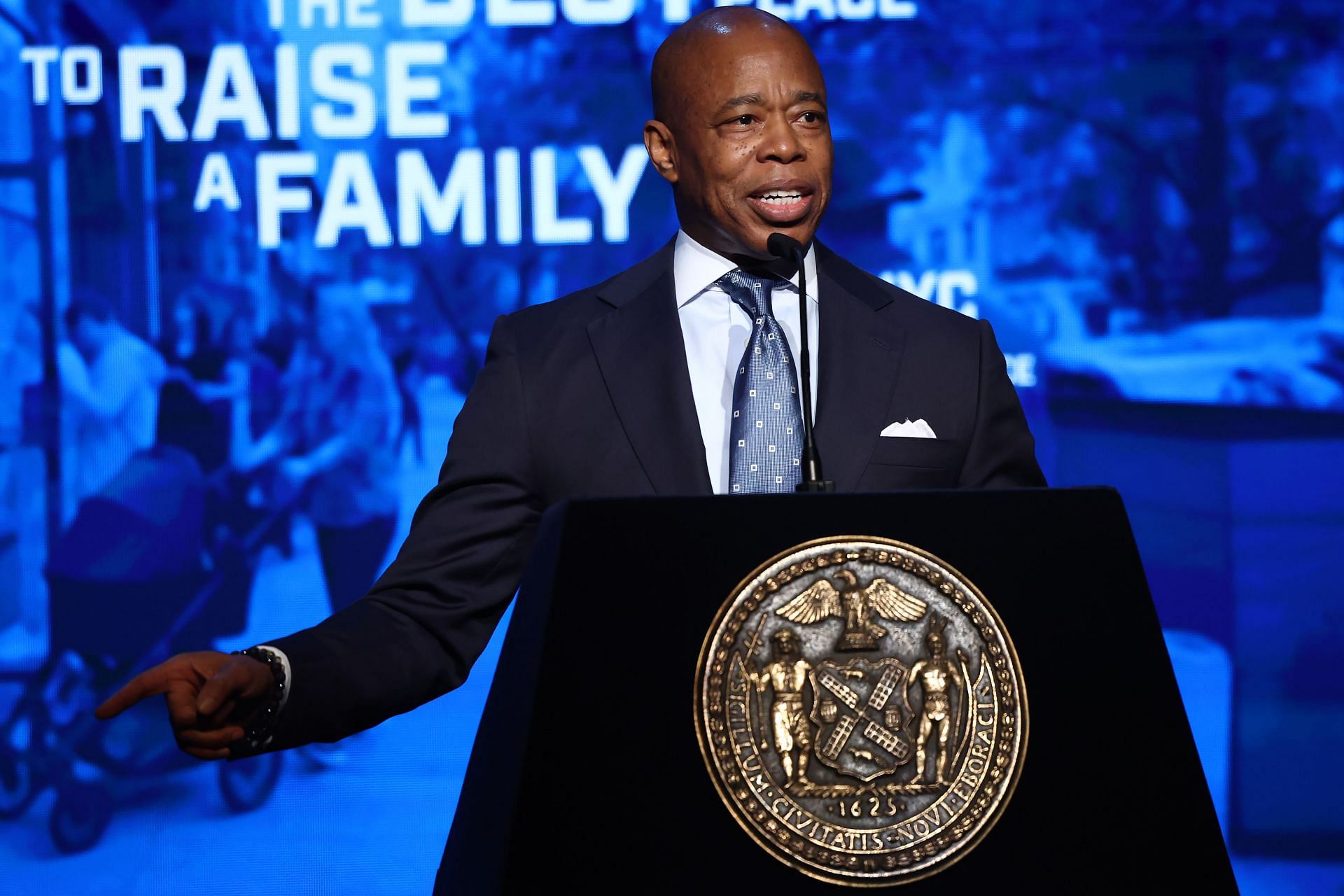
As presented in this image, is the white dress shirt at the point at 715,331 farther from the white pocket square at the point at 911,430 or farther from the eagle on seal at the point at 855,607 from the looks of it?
the eagle on seal at the point at 855,607

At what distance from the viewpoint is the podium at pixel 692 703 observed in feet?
2.81

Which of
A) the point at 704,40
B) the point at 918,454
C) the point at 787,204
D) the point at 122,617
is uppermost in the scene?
the point at 704,40

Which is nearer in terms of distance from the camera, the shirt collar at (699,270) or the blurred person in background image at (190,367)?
the shirt collar at (699,270)

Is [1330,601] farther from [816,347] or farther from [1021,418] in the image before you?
[816,347]

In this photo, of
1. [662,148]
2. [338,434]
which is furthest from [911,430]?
[338,434]

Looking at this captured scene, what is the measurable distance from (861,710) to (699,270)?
66 cm

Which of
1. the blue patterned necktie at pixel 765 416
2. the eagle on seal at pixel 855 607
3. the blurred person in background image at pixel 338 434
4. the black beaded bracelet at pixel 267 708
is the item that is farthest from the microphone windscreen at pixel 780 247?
the blurred person in background image at pixel 338 434

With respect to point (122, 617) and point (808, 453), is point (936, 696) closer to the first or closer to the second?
point (808, 453)

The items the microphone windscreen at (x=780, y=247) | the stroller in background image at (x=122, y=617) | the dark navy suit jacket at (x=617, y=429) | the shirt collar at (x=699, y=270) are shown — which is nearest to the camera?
the microphone windscreen at (x=780, y=247)

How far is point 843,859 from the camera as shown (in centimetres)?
86

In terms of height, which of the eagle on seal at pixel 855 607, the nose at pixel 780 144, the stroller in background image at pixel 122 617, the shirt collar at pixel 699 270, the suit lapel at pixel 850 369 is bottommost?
the stroller in background image at pixel 122 617

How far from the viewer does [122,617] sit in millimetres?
2816

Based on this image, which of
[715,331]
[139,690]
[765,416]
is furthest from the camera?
[715,331]

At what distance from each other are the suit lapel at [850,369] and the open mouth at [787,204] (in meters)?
0.08
